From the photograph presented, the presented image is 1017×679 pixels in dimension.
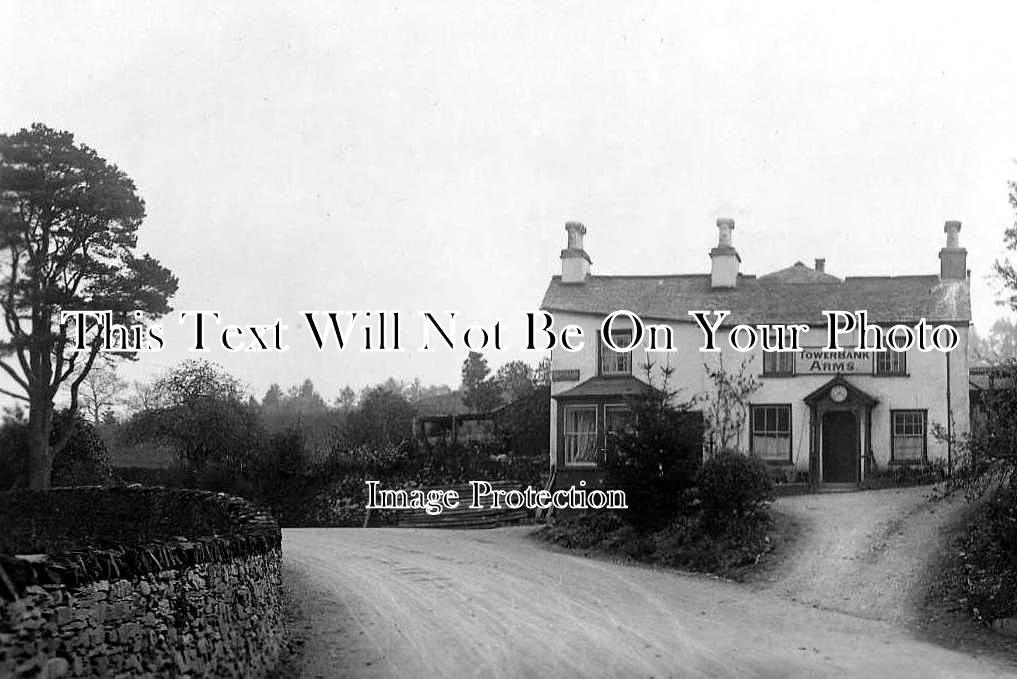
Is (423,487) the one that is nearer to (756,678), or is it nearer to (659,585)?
(659,585)

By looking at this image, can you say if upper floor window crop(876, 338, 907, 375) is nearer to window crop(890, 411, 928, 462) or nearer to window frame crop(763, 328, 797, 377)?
window crop(890, 411, 928, 462)

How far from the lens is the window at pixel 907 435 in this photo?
97.3 ft

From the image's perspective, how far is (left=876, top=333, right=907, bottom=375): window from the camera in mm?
30203

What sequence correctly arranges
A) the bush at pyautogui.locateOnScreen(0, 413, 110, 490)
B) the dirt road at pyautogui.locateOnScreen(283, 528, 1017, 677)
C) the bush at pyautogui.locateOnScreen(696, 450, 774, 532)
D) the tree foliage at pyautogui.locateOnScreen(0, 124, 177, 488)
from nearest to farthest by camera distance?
the dirt road at pyautogui.locateOnScreen(283, 528, 1017, 677) < the bush at pyautogui.locateOnScreen(696, 450, 774, 532) < the tree foliage at pyautogui.locateOnScreen(0, 124, 177, 488) < the bush at pyautogui.locateOnScreen(0, 413, 110, 490)

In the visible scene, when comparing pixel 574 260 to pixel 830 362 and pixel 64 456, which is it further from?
pixel 64 456

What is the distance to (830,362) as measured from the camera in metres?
30.9

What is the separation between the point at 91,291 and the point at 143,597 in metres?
25.4

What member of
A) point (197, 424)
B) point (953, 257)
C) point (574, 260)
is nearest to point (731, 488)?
point (953, 257)

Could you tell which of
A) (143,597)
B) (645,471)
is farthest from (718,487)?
(143,597)

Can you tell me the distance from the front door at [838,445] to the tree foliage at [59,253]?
Result: 20.3 meters

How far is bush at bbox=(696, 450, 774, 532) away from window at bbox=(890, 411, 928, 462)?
10.5 metres

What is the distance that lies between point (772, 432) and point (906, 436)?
3.77m

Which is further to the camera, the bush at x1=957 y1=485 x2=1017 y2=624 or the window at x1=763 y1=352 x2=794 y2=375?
the window at x1=763 y1=352 x2=794 y2=375

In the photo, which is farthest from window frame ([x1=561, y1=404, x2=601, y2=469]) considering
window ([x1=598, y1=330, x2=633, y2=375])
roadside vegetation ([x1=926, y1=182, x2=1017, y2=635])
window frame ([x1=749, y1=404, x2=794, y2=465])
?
roadside vegetation ([x1=926, y1=182, x2=1017, y2=635])
